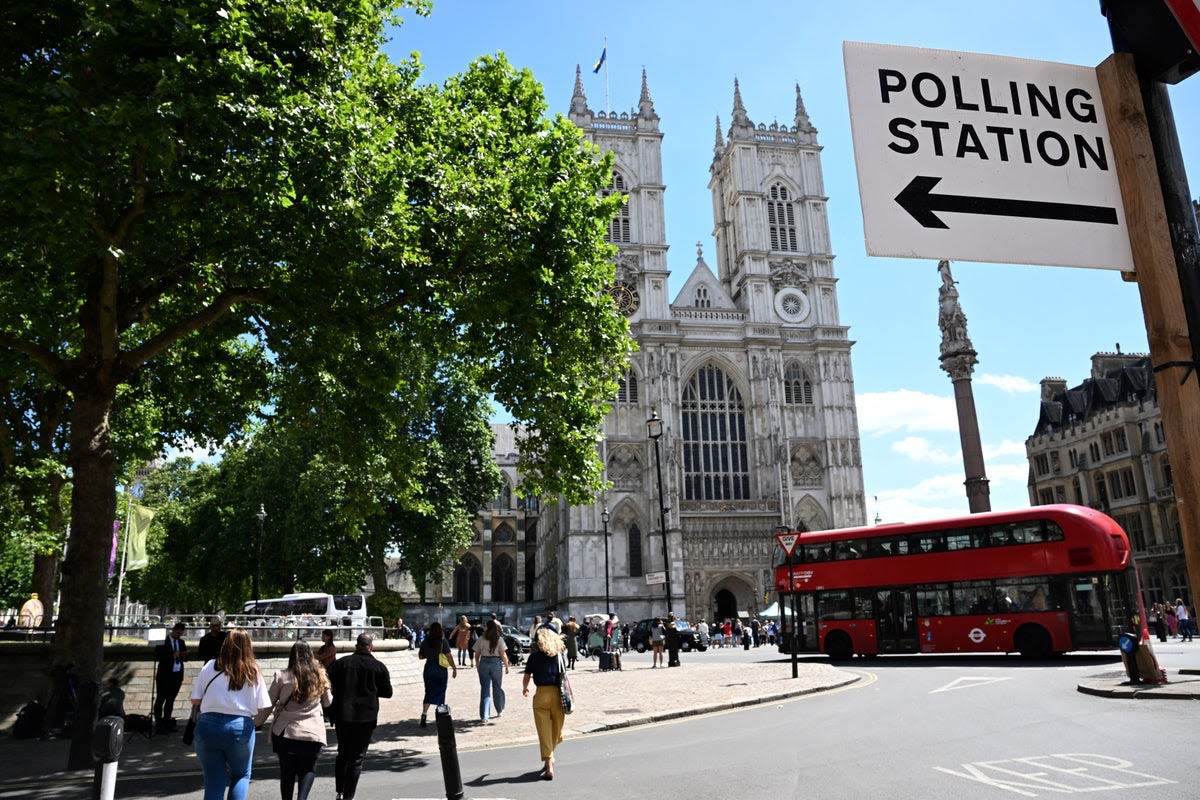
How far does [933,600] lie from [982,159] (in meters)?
21.9

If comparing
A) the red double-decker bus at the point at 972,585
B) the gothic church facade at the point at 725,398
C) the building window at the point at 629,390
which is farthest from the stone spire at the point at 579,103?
the red double-decker bus at the point at 972,585

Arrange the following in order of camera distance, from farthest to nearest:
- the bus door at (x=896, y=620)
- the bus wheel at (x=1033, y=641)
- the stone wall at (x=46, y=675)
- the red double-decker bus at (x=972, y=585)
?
the bus door at (x=896, y=620) → the bus wheel at (x=1033, y=641) → the red double-decker bus at (x=972, y=585) → the stone wall at (x=46, y=675)

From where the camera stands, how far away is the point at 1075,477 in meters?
53.5

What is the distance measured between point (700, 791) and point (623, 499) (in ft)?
156

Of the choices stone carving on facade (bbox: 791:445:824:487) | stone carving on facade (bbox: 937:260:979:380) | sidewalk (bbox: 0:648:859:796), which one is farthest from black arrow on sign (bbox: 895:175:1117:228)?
stone carving on facade (bbox: 791:445:824:487)

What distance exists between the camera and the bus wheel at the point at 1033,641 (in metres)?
20.7

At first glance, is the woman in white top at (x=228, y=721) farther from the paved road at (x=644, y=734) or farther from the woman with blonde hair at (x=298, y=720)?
the paved road at (x=644, y=734)

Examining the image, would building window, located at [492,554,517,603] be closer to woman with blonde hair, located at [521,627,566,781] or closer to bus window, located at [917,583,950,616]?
bus window, located at [917,583,950,616]

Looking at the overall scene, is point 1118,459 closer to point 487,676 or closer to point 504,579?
point 487,676

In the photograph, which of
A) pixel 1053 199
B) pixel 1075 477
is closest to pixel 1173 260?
pixel 1053 199

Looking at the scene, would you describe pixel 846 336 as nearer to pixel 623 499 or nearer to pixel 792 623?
pixel 623 499

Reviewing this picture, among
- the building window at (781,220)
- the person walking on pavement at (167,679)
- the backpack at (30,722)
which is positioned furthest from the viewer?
the building window at (781,220)

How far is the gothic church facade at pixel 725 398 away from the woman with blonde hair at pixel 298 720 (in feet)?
149

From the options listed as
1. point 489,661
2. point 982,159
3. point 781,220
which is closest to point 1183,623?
point 489,661
